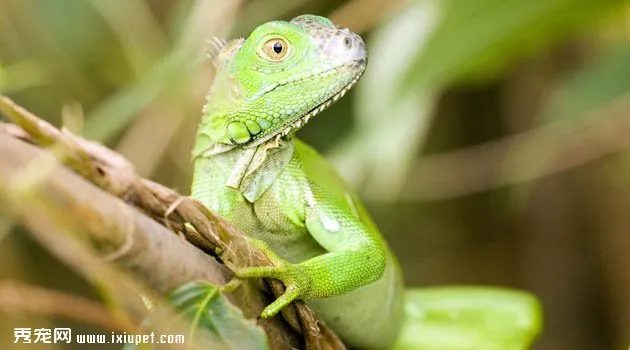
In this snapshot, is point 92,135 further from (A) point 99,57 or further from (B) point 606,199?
(B) point 606,199

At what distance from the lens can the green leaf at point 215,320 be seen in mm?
1261

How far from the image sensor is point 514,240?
178 inches

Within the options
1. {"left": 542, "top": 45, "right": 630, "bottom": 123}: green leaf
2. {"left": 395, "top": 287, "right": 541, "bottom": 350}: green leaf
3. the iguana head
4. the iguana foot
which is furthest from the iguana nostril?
{"left": 542, "top": 45, "right": 630, "bottom": 123}: green leaf

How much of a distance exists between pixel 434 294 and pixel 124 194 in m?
1.51

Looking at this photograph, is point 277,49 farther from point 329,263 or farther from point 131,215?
point 131,215

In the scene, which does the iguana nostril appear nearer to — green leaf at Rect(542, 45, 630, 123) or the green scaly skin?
the green scaly skin

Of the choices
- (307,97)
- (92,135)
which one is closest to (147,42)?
(92,135)

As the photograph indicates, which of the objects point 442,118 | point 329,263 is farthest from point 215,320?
point 442,118

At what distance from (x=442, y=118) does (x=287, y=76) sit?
281cm

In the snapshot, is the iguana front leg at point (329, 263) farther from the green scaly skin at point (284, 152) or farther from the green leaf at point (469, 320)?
the green leaf at point (469, 320)

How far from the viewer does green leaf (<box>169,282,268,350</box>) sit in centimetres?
126

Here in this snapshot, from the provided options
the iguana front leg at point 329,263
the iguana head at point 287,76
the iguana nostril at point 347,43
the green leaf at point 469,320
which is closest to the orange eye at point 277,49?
the iguana head at point 287,76

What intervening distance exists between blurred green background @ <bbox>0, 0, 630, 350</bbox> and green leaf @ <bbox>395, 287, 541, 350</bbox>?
0.64 metres

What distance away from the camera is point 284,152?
192cm
